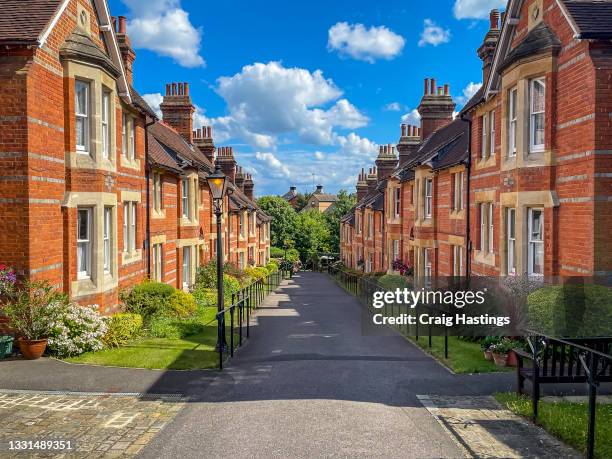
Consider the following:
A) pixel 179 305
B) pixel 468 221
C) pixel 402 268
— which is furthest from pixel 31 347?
pixel 402 268

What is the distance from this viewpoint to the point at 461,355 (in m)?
12.6

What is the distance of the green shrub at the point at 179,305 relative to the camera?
1731 centimetres

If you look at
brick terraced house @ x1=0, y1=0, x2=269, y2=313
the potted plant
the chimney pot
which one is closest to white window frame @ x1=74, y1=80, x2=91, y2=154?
brick terraced house @ x1=0, y1=0, x2=269, y2=313

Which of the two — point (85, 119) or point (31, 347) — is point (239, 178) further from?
point (31, 347)

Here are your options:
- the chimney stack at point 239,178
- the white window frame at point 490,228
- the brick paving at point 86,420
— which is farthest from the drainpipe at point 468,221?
the chimney stack at point 239,178

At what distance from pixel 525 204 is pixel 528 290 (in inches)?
83.6

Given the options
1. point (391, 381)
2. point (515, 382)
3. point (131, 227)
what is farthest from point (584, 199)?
point (131, 227)

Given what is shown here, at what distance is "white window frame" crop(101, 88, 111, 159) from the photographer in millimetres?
15305

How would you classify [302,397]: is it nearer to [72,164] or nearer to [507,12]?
[72,164]

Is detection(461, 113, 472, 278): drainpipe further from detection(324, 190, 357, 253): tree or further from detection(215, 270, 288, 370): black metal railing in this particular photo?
detection(324, 190, 357, 253): tree

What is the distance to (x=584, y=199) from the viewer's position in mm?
11711

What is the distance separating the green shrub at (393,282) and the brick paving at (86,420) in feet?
52.8

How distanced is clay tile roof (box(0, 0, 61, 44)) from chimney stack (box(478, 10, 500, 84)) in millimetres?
14910

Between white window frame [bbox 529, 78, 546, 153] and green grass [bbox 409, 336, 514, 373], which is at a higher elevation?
white window frame [bbox 529, 78, 546, 153]
